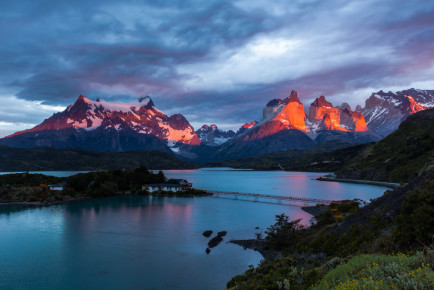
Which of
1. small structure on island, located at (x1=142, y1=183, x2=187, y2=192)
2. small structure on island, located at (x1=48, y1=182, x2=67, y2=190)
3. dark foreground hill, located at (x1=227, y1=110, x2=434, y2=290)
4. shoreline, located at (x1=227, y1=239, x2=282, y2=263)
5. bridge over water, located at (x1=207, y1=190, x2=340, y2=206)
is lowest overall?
bridge over water, located at (x1=207, y1=190, x2=340, y2=206)

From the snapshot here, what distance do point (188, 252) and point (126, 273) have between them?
448 inches

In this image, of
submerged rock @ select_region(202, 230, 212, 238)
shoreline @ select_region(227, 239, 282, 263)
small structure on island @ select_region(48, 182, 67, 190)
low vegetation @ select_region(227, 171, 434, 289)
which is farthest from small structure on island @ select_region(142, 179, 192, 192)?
low vegetation @ select_region(227, 171, 434, 289)

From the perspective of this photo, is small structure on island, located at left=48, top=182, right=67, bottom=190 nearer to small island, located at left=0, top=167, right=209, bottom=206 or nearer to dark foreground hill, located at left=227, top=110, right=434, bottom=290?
small island, located at left=0, top=167, right=209, bottom=206

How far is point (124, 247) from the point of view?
49.7 metres

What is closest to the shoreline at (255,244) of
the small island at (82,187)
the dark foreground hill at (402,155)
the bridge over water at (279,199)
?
the bridge over water at (279,199)

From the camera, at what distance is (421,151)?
417ft

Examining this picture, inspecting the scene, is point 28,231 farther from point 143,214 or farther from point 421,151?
point 421,151

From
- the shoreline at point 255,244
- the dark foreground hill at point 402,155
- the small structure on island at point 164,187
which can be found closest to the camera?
the shoreline at point 255,244

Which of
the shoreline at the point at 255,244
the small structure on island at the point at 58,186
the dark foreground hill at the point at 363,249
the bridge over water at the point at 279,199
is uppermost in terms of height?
the dark foreground hill at the point at 363,249

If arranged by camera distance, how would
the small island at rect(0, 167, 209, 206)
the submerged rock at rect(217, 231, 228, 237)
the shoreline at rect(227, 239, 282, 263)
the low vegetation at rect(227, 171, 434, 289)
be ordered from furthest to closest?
the small island at rect(0, 167, 209, 206) → the submerged rock at rect(217, 231, 228, 237) → the shoreline at rect(227, 239, 282, 263) → the low vegetation at rect(227, 171, 434, 289)

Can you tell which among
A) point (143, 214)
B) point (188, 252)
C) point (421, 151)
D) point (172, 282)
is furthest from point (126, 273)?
point (421, 151)

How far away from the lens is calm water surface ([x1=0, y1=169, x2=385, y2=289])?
36.0 metres

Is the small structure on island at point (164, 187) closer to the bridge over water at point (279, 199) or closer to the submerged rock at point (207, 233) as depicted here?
the bridge over water at point (279, 199)

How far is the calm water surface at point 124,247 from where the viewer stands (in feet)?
118
